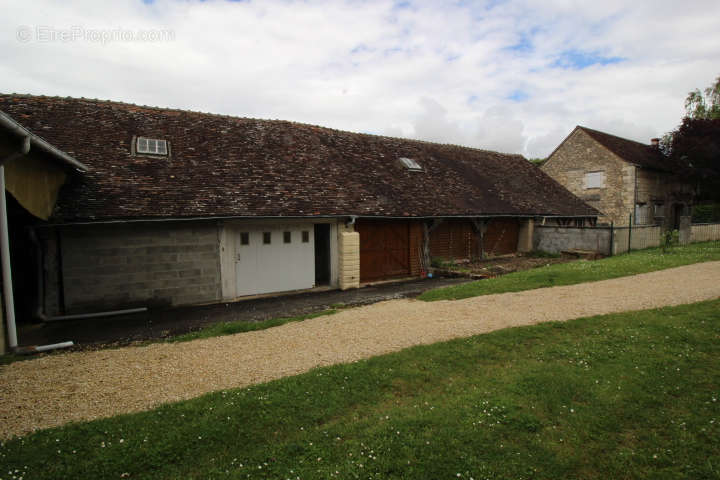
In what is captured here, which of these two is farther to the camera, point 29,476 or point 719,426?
point 719,426

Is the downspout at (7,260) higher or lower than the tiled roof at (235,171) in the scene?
lower

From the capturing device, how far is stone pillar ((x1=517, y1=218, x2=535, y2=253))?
18.9m

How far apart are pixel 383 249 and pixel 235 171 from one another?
587cm

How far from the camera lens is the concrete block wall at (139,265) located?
374 inches

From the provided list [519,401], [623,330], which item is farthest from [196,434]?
[623,330]

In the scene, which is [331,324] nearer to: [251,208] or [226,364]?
[226,364]

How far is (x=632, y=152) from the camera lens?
Answer: 87.7 ft

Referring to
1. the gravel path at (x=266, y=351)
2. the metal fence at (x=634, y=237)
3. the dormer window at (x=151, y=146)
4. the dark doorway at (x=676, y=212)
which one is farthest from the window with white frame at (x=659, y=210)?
the dormer window at (x=151, y=146)

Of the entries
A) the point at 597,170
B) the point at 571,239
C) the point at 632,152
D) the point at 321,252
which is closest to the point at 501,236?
the point at 571,239

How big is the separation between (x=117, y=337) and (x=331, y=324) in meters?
4.42

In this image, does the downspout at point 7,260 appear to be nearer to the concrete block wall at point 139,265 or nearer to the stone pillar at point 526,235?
the concrete block wall at point 139,265

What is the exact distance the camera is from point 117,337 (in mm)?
7809

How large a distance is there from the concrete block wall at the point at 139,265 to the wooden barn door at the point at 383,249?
5.08m

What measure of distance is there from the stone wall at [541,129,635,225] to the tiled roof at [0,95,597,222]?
948 cm
